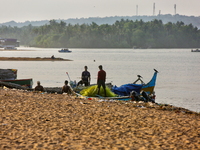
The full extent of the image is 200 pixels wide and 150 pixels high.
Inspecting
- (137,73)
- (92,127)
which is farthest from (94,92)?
(137,73)

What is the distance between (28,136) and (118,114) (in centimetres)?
464

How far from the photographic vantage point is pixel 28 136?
860cm

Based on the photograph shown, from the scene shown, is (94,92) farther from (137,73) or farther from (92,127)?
(137,73)

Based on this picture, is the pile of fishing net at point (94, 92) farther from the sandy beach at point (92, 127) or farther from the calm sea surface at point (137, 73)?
the calm sea surface at point (137, 73)

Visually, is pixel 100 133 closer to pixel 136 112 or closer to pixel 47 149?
pixel 47 149

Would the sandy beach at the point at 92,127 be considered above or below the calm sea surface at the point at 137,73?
above

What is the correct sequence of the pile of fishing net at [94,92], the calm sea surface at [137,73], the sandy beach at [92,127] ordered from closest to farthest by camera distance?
the sandy beach at [92,127] < the pile of fishing net at [94,92] < the calm sea surface at [137,73]

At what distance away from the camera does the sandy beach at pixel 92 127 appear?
27.1ft

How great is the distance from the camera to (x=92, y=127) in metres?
10.1

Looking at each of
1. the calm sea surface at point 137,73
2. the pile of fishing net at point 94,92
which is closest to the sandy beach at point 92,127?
the pile of fishing net at point 94,92

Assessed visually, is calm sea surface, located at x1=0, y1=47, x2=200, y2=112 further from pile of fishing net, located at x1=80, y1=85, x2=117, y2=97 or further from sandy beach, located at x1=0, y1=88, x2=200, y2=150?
sandy beach, located at x1=0, y1=88, x2=200, y2=150

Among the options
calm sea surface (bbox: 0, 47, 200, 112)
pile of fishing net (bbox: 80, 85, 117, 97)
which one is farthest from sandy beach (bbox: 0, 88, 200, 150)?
calm sea surface (bbox: 0, 47, 200, 112)

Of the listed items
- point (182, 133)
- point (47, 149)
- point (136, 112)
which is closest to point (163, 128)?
point (182, 133)

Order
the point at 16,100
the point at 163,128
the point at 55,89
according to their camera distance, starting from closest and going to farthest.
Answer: the point at 163,128 → the point at 16,100 → the point at 55,89
